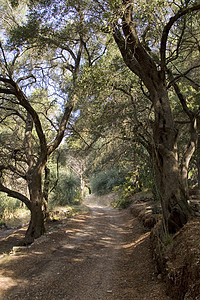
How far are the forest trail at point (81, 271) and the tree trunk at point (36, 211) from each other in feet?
1.91

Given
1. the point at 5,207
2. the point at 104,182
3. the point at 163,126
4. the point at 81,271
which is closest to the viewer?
the point at 81,271

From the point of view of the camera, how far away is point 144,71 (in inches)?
228

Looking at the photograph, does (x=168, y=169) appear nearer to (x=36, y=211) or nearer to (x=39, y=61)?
(x=36, y=211)

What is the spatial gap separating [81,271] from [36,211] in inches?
168

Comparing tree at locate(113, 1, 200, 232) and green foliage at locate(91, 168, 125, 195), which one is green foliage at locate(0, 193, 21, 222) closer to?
green foliage at locate(91, 168, 125, 195)

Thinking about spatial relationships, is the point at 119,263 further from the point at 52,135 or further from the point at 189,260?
the point at 52,135

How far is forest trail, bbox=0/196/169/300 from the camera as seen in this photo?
404cm

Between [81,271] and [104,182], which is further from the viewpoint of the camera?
[104,182]

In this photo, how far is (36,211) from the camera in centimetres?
881

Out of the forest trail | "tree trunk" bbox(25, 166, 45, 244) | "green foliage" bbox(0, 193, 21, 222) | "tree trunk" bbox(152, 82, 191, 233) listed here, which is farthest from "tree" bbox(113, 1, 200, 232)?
"green foliage" bbox(0, 193, 21, 222)

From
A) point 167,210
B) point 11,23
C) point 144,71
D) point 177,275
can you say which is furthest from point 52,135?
point 177,275

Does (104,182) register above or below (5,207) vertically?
above

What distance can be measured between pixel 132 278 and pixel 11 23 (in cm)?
1146

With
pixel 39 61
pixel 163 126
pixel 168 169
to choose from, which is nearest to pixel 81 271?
pixel 168 169
